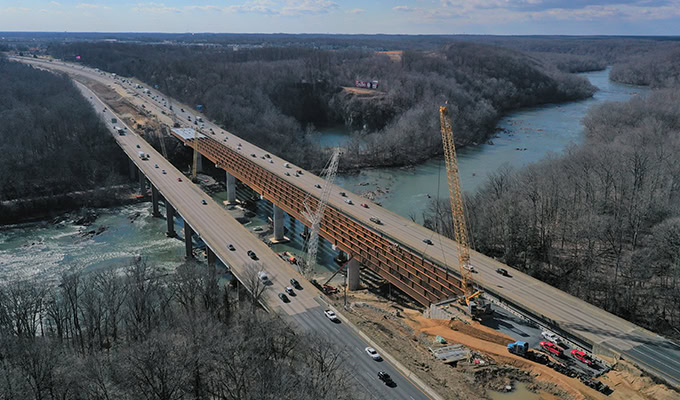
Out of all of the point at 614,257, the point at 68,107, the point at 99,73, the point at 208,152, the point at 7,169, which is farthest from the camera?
the point at 99,73

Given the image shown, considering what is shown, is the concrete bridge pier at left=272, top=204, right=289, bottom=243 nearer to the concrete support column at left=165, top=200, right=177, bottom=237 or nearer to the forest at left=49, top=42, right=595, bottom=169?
the concrete support column at left=165, top=200, right=177, bottom=237

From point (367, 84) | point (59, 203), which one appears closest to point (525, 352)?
point (59, 203)

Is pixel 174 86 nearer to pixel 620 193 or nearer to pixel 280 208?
pixel 280 208

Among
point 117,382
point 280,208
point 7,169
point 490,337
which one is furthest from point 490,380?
point 7,169

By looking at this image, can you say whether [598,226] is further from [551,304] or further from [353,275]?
[353,275]

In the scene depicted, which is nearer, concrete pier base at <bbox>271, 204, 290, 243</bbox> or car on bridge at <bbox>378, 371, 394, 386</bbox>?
car on bridge at <bbox>378, 371, 394, 386</bbox>

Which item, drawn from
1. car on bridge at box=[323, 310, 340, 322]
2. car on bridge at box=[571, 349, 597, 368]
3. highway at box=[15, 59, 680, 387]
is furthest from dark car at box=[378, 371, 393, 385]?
highway at box=[15, 59, 680, 387]
